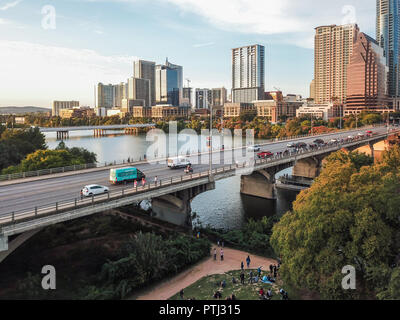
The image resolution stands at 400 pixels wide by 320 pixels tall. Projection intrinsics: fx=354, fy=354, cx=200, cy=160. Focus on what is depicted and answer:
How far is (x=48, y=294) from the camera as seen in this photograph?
22344 mm

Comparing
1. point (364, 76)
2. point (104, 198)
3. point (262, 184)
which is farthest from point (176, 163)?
point (364, 76)

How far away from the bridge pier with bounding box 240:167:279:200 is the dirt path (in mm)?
24619

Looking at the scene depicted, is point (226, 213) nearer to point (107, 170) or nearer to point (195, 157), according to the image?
point (195, 157)

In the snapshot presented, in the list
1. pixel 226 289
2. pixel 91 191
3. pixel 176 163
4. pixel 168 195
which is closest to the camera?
pixel 226 289

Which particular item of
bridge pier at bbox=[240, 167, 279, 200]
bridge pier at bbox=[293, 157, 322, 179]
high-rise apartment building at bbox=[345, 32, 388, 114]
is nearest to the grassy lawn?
bridge pier at bbox=[240, 167, 279, 200]

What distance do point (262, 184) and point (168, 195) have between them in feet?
78.1

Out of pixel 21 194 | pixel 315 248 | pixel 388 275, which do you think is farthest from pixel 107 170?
pixel 388 275

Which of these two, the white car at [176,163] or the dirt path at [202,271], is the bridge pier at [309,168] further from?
the dirt path at [202,271]

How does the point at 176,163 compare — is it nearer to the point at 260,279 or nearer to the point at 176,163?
the point at 176,163

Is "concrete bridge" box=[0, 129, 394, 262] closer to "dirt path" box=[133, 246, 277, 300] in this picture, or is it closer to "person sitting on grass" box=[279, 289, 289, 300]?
"dirt path" box=[133, 246, 277, 300]

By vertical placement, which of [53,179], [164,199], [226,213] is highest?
[53,179]

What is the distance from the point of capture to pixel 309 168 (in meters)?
70.8

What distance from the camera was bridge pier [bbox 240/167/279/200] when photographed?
182ft
